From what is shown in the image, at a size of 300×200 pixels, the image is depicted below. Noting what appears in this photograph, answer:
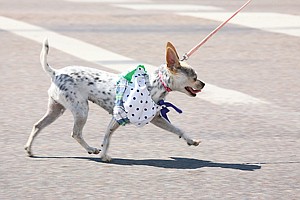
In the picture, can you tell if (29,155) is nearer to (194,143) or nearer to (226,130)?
(194,143)

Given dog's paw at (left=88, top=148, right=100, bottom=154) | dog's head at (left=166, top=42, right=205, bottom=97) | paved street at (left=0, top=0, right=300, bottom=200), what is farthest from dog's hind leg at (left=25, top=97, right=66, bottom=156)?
dog's head at (left=166, top=42, right=205, bottom=97)

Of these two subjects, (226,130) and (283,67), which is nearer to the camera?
(226,130)

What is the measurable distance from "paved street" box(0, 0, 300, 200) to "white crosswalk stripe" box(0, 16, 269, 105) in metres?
0.02

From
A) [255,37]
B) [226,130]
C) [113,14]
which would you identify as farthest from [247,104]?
[113,14]

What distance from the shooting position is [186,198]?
20.7ft

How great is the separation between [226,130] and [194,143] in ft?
3.32

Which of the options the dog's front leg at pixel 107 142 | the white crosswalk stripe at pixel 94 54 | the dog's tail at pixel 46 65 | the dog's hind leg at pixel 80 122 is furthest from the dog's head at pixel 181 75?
the white crosswalk stripe at pixel 94 54

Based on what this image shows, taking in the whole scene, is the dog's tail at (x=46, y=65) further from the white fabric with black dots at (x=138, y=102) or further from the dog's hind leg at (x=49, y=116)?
the white fabric with black dots at (x=138, y=102)

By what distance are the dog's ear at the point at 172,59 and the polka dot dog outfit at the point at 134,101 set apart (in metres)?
0.20

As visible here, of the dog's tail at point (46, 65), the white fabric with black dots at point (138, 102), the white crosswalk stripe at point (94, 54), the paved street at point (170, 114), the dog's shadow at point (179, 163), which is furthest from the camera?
the white crosswalk stripe at point (94, 54)

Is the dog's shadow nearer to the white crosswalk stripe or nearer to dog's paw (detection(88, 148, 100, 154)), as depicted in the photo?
dog's paw (detection(88, 148, 100, 154))

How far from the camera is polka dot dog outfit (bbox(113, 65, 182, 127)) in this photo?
7266 millimetres

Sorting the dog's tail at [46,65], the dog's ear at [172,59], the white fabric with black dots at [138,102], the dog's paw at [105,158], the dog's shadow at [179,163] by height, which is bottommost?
the dog's paw at [105,158]

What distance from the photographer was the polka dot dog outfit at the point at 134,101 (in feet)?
23.8
